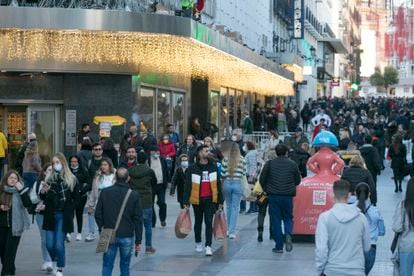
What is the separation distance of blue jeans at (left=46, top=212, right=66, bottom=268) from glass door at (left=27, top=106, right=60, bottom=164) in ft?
45.8

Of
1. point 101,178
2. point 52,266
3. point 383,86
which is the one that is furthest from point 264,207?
point 383,86

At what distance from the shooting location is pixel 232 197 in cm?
1739

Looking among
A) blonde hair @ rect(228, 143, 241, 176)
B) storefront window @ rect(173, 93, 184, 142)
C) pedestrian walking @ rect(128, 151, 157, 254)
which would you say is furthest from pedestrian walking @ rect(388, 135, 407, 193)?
pedestrian walking @ rect(128, 151, 157, 254)

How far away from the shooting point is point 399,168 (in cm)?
2655

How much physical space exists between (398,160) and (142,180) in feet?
43.9

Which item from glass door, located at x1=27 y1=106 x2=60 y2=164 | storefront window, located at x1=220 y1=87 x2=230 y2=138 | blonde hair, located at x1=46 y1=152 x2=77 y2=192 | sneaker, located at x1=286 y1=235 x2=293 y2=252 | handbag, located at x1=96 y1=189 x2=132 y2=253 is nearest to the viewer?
handbag, located at x1=96 y1=189 x2=132 y2=253

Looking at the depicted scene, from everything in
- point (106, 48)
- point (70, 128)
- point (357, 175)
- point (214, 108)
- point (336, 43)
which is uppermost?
point (336, 43)

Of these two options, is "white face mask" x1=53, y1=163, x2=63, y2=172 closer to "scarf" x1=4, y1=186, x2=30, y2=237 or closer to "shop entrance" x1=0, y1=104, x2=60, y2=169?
"scarf" x1=4, y1=186, x2=30, y2=237

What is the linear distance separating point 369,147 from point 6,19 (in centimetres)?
873

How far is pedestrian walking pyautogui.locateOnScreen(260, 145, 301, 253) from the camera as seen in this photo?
15.3 metres

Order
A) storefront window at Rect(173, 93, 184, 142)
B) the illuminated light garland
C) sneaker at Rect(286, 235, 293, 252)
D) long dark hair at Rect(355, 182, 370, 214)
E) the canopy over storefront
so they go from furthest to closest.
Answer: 1. storefront window at Rect(173, 93, 184, 142)
2. the illuminated light garland
3. the canopy over storefront
4. sneaker at Rect(286, 235, 293, 252)
5. long dark hair at Rect(355, 182, 370, 214)

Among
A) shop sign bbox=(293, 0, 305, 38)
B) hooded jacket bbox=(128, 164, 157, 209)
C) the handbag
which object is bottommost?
the handbag

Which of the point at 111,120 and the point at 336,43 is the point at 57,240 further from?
the point at 336,43

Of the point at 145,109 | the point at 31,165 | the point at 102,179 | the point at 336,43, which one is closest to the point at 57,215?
the point at 102,179
